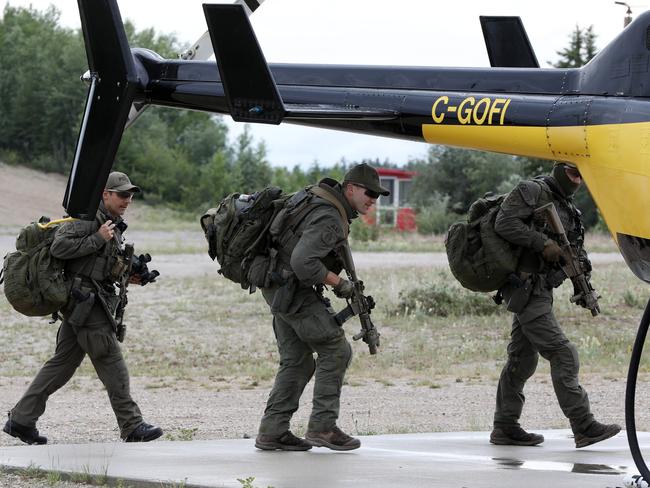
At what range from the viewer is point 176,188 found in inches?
2263

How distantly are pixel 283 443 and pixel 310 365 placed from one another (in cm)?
50

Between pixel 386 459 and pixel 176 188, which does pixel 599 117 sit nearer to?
pixel 386 459

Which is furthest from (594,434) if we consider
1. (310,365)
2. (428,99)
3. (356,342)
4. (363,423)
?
(356,342)

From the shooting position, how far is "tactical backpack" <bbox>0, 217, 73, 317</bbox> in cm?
820

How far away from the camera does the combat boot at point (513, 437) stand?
804 cm

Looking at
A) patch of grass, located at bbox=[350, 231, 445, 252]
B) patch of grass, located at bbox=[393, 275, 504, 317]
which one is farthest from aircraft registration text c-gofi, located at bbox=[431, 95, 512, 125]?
patch of grass, located at bbox=[350, 231, 445, 252]

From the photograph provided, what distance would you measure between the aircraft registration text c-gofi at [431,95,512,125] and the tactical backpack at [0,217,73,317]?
8.69 ft

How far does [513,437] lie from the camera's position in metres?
8.05

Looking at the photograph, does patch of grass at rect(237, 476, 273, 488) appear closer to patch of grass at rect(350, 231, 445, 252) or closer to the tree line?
patch of grass at rect(350, 231, 445, 252)

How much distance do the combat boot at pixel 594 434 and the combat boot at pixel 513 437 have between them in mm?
354

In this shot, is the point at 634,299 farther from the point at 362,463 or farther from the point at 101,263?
the point at 362,463

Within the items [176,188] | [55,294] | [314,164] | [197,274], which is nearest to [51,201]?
[176,188]

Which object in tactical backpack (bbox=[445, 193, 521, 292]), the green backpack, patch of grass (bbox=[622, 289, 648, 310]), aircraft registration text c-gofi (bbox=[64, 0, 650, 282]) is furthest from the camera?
patch of grass (bbox=[622, 289, 648, 310])

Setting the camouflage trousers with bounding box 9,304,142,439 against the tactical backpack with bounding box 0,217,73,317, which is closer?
the tactical backpack with bounding box 0,217,73,317
